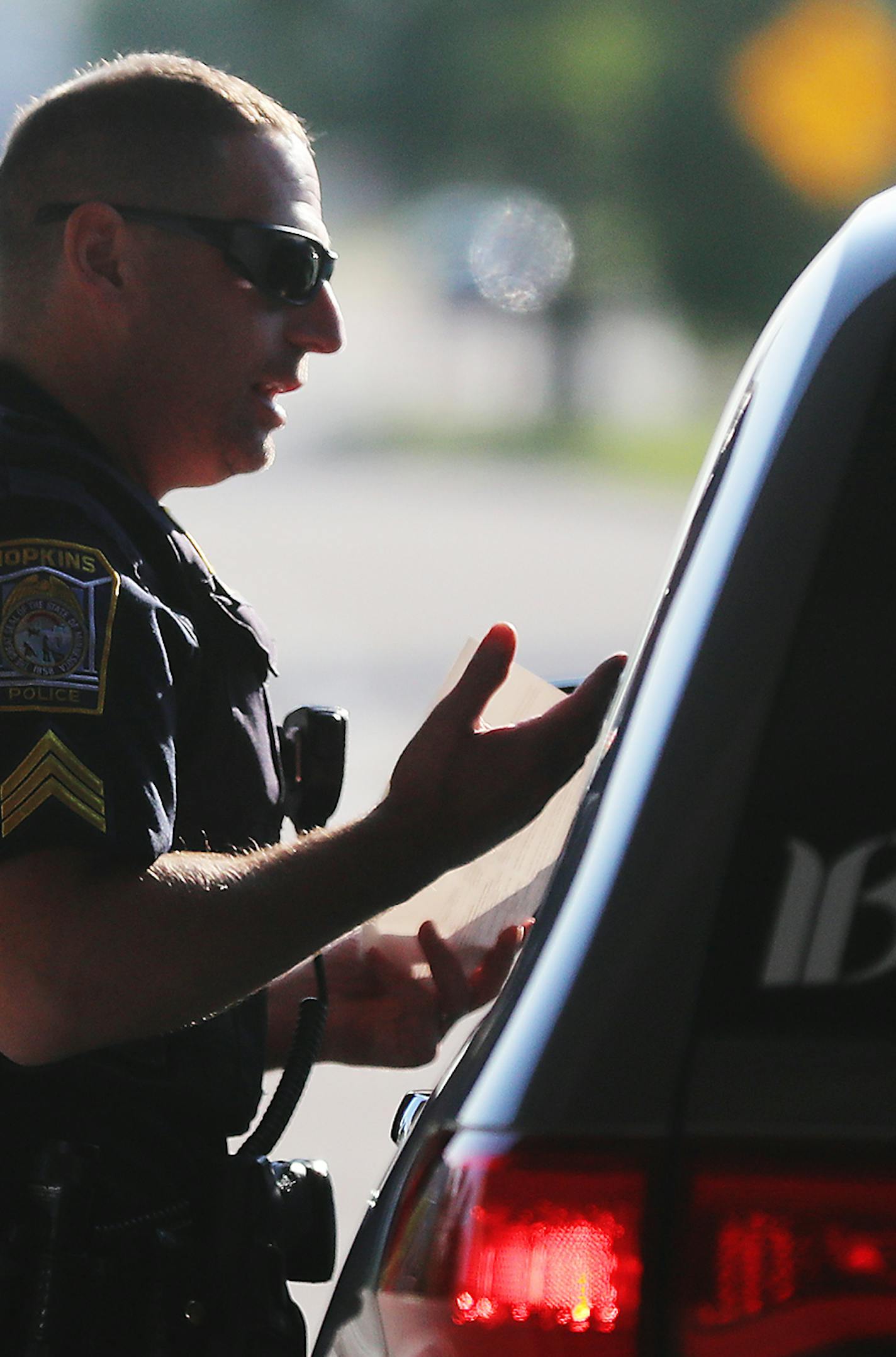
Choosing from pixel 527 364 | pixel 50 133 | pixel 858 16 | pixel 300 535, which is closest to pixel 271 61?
pixel 527 364

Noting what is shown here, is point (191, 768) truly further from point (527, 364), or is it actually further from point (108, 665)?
point (527, 364)

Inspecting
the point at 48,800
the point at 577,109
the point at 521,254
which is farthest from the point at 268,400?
the point at 521,254

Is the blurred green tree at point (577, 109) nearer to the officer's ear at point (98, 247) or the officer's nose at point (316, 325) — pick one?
the officer's nose at point (316, 325)

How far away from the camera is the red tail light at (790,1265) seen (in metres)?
1.11

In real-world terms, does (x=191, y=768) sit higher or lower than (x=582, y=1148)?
higher

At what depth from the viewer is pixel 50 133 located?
6.92 feet

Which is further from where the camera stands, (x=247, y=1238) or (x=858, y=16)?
(x=858, y=16)

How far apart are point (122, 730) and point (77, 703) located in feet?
0.14

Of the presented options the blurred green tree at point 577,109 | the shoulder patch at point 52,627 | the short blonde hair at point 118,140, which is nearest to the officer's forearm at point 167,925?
the shoulder patch at point 52,627

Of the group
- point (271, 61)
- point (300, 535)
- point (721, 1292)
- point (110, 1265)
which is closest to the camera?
point (721, 1292)

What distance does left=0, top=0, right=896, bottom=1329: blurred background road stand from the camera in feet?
71.8

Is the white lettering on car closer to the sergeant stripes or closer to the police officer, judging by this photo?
the police officer

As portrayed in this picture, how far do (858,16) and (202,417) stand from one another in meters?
34.9

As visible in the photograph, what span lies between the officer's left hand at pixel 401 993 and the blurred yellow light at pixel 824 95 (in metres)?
31.6
